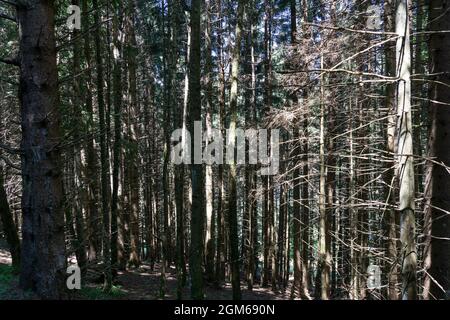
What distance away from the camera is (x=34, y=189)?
4.28 metres

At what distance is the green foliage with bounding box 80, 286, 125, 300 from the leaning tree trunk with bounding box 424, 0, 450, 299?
7.61m

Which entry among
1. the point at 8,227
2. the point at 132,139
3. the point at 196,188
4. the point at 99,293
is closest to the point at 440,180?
the point at 196,188

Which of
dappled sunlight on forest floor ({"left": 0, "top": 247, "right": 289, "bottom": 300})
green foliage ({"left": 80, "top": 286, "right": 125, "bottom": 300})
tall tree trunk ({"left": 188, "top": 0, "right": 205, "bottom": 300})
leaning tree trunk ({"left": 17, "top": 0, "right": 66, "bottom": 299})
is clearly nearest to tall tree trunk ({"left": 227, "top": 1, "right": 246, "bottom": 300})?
tall tree trunk ({"left": 188, "top": 0, "right": 205, "bottom": 300})

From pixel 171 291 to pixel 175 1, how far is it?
→ 35.3 feet

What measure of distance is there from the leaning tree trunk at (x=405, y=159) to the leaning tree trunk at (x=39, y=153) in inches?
151

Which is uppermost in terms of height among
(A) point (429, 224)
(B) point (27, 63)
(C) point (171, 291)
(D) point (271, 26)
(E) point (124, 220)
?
(D) point (271, 26)

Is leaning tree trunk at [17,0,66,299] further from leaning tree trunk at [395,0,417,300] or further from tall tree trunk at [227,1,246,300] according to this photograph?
tall tree trunk at [227,1,246,300]

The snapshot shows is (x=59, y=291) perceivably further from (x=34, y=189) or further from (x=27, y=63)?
(x=27, y=63)

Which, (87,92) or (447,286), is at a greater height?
(87,92)

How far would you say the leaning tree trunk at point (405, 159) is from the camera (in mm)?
3656

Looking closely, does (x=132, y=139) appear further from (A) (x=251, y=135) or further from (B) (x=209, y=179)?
(A) (x=251, y=135)

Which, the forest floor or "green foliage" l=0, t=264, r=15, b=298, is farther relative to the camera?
the forest floor

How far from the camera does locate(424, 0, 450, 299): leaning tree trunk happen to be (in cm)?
499
